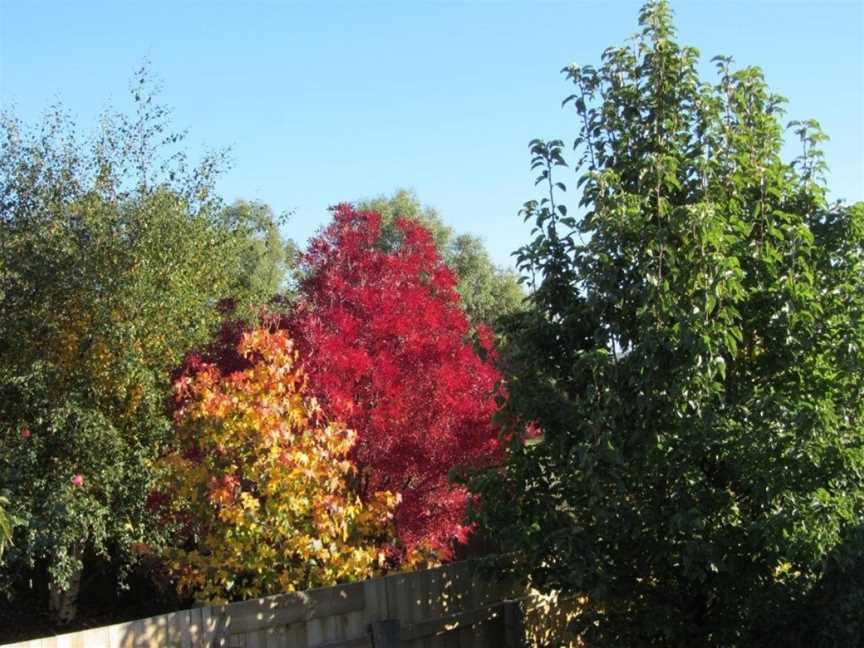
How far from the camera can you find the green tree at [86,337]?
9.62 m

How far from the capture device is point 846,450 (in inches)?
265

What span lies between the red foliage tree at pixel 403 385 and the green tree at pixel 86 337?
5.51ft

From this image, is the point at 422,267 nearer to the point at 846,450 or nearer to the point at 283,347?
the point at 283,347

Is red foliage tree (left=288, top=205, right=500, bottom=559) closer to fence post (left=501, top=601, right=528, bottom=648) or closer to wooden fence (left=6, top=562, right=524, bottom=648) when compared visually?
wooden fence (left=6, top=562, right=524, bottom=648)

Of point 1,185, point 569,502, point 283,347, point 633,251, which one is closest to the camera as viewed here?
point 633,251

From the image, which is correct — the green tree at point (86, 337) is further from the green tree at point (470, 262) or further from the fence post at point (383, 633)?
the green tree at point (470, 262)

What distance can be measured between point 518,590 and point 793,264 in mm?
3907

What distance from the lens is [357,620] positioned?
25.7ft

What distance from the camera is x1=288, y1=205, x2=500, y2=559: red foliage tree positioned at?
9.34 metres

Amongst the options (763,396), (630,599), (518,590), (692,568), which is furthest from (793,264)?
(518,590)

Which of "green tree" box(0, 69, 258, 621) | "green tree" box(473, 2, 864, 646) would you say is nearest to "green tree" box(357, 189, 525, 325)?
"green tree" box(0, 69, 258, 621)

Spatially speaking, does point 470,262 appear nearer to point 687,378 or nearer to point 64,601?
point 64,601

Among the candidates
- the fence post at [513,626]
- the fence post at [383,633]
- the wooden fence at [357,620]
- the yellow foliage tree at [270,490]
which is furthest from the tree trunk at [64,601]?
the fence post at [513,626]

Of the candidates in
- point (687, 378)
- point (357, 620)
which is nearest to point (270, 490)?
point (357, 620)
